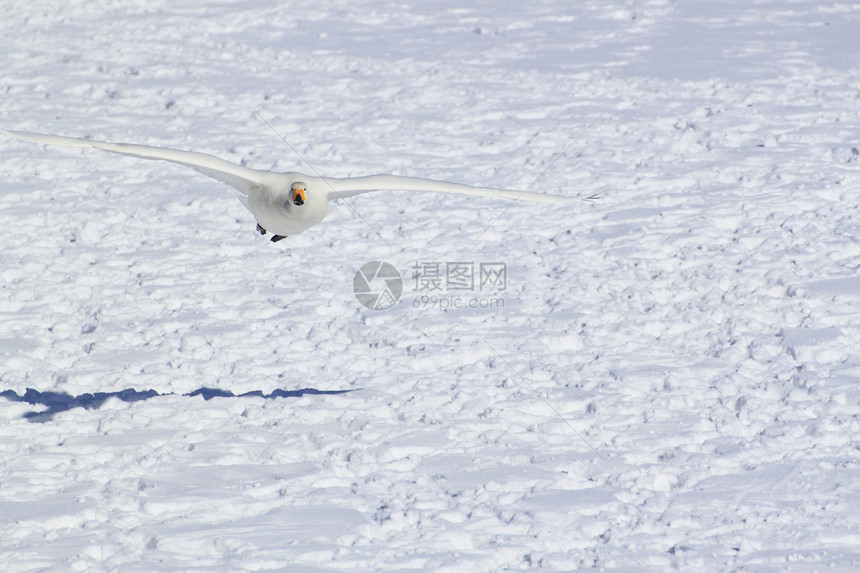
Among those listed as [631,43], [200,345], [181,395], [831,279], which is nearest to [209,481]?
[181,395]

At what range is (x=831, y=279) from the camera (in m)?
5.46

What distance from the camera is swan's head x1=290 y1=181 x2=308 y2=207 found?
3.97 meters

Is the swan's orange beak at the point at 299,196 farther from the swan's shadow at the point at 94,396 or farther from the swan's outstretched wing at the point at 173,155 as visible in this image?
the swan's shadow at the point at 94,396

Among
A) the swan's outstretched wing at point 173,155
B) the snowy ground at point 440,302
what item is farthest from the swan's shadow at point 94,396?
the swan's outstretched wing at point 173,155

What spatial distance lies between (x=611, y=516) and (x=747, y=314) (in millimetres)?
1868

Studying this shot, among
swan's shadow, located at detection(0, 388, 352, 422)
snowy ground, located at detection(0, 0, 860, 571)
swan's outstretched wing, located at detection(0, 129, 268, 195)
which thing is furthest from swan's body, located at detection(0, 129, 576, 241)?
snowy ground, located at detection(0, 0, 860, 571)

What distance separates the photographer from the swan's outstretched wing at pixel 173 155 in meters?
3.92

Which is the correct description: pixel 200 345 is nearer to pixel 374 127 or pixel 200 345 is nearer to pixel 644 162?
pixel 374 127

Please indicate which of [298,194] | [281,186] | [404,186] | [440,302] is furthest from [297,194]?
[440,302]

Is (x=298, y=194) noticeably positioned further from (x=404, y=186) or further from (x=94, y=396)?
(x=94, y=396)

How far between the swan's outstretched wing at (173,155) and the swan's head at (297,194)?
261mm

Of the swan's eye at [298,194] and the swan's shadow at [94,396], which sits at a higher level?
the swan's eye at [298,194]

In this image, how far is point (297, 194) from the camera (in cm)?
397

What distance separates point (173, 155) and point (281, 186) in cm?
47
